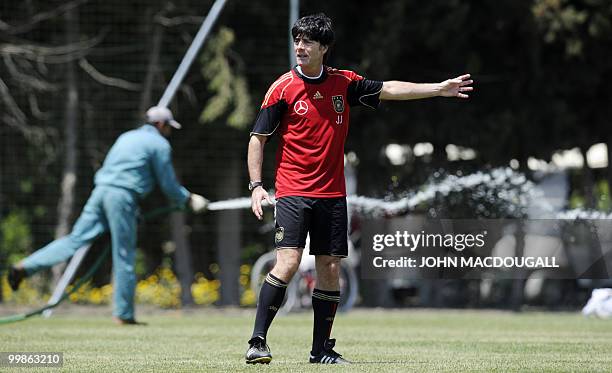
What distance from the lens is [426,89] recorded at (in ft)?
27.0

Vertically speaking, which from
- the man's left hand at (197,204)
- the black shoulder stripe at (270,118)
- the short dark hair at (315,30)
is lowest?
the man's left hand at (197,204)

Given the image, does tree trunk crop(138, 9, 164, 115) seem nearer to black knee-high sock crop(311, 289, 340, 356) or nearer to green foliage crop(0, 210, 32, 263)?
green foliage crop(0, 210, 32, 263)

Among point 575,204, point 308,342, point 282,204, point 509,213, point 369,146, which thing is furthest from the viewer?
point 369,146

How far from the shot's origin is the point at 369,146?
1967 cm

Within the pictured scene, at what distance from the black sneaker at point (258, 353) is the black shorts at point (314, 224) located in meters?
0.58

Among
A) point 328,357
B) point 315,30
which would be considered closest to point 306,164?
→ point 315,30

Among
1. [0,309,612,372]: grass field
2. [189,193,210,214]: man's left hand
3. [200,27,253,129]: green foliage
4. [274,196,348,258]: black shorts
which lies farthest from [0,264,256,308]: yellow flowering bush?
[274,196,348,258]: black shorts

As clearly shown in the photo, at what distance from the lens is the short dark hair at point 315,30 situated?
7902 mm

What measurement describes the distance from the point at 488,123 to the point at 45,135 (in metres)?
6.38

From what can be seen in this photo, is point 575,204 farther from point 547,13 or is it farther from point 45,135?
point 45,135

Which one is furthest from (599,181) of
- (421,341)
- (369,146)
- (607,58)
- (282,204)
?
(282,204)

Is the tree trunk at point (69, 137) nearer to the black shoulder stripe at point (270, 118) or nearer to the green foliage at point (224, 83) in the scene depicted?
the green foliage at point (224, 83)

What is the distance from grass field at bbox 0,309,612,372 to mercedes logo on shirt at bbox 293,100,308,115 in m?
1.47

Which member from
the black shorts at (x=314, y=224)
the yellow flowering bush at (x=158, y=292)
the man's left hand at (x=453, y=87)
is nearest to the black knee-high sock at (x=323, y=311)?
the black shorts at (x=314, y=224)
